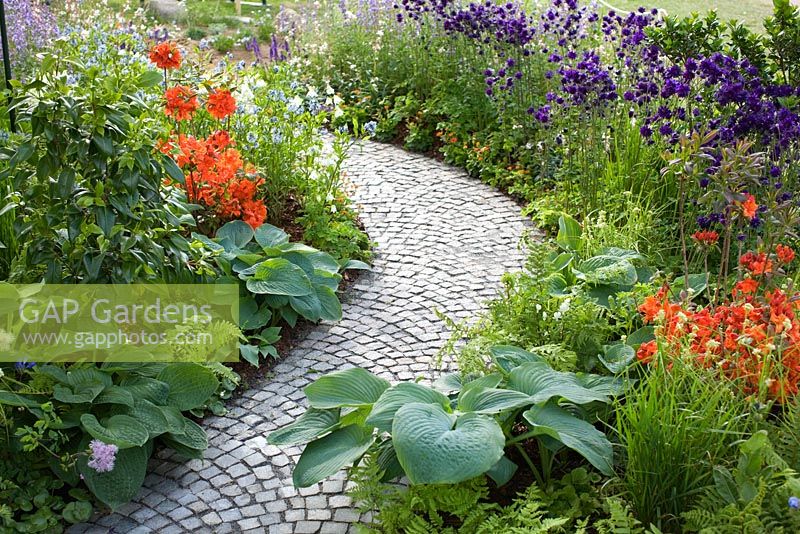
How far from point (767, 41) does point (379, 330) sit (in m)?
2.58

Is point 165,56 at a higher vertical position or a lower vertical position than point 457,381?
higher

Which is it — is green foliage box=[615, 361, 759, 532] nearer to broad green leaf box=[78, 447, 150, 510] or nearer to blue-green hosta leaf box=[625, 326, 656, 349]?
blue-green hosta leaf box=[625, 326, 656, 349]

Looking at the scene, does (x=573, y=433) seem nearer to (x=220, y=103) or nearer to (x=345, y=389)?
(x=345, y=389)

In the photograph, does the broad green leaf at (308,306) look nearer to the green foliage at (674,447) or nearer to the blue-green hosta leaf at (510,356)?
the blue-green hosta leaf at (510,356)

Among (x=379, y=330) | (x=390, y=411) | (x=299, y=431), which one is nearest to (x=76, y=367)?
(x=299, y=431)

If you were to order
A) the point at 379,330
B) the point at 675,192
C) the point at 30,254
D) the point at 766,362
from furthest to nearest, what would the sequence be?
the point at 675,192 < the point at 379,330 < the point at 30,254 < the point at 766,362

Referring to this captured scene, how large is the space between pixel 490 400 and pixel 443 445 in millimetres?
353

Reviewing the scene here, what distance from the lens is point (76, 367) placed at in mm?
3387

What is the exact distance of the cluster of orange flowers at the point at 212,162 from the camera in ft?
15.2

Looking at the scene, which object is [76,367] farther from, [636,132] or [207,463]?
[636,132]

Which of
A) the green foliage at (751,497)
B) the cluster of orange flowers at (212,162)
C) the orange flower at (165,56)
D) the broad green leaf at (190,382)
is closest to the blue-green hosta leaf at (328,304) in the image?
the cluster of orange flowers at (212,162)

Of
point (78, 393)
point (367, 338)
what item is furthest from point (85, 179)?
point (367, 338)

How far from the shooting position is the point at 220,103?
4.69 metres

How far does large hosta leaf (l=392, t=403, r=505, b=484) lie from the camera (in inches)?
106
